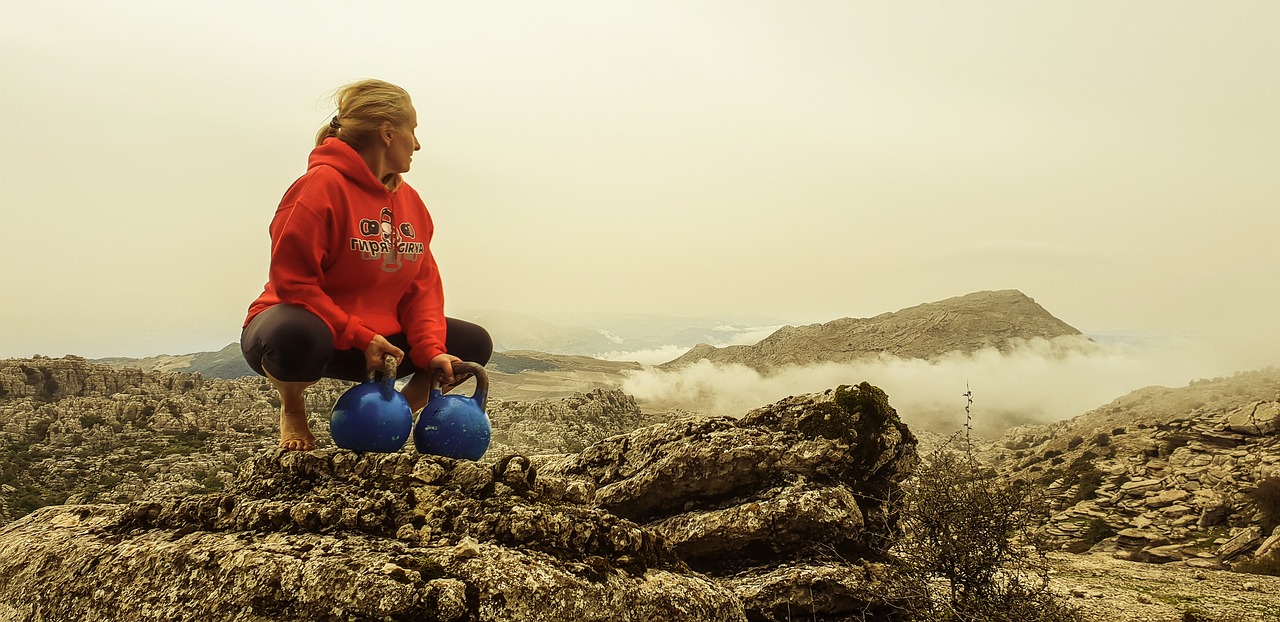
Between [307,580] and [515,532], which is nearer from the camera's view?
[307,580]

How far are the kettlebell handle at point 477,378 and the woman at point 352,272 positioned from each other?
0.07m

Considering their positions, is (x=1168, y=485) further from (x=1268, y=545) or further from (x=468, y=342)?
(x=468, y=342)

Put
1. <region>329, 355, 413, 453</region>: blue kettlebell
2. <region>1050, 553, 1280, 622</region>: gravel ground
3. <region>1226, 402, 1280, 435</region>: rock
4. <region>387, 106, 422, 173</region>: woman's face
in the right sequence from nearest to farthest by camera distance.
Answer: <region>329, 355, 413, 453</region>: blue kettlebell
<region>387, 106, 422, 173</region>: woman's face
<region>1050, 553, 1280, 622</region>: gravel ground
<region>1226, 402, 1280, 435</region>: rock

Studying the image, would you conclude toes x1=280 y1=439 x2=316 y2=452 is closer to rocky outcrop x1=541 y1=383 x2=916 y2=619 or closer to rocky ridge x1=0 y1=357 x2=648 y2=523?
rocky outcrop x1=541 y1=383 x2=916 y2=619

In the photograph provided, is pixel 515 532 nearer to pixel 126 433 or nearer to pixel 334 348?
pixel 334 348

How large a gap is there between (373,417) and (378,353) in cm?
52

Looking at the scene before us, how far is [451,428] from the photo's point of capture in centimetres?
554

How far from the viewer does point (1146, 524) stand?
32938mm

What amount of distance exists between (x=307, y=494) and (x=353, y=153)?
2.75 m

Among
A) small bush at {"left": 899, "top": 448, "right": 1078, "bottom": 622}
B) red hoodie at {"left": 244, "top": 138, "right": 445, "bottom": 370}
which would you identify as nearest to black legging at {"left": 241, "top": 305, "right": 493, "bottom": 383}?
red hoodie at {"left": 244, "top": 138, "right": 445, "bottom": 370}

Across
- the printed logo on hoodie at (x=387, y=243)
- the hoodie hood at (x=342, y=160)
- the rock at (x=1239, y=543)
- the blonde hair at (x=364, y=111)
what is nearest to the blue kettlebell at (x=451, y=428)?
the printed logo on hoodie at (x=387, y=243)

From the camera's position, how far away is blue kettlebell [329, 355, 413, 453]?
5.25m

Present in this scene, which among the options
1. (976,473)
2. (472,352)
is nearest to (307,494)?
(472,352)

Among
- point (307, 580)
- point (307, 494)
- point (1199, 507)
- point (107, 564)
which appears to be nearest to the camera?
point (307, 580)
